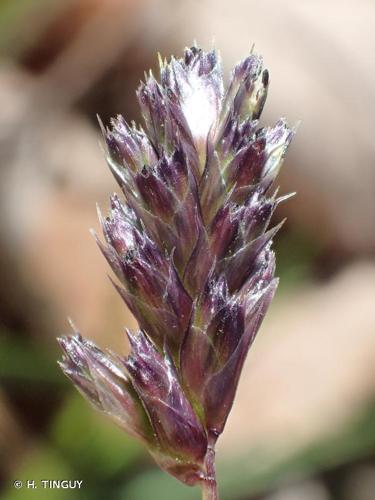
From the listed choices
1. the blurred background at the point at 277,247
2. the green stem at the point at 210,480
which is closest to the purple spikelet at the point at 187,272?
the green stem at the point at 210,480

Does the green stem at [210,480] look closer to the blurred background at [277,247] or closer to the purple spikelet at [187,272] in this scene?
the purple spikelet at [187,272]

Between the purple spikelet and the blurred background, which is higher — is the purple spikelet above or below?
below

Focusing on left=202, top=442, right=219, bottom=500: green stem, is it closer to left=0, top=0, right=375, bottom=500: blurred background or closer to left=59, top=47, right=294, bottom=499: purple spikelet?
left=59, top=47, right=294, bottom=499: purple spikelet

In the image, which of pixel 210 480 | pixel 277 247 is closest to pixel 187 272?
pixel 210 480

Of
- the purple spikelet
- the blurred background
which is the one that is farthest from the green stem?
the blurred background

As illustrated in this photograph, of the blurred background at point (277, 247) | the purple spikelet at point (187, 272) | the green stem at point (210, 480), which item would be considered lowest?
the green stem at point (210, 480)

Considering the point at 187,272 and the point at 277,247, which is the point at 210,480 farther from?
the point at 277,247

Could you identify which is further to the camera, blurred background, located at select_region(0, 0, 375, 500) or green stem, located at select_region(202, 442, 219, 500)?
blurred background, located at select_region(0, 0, 375, 500)
